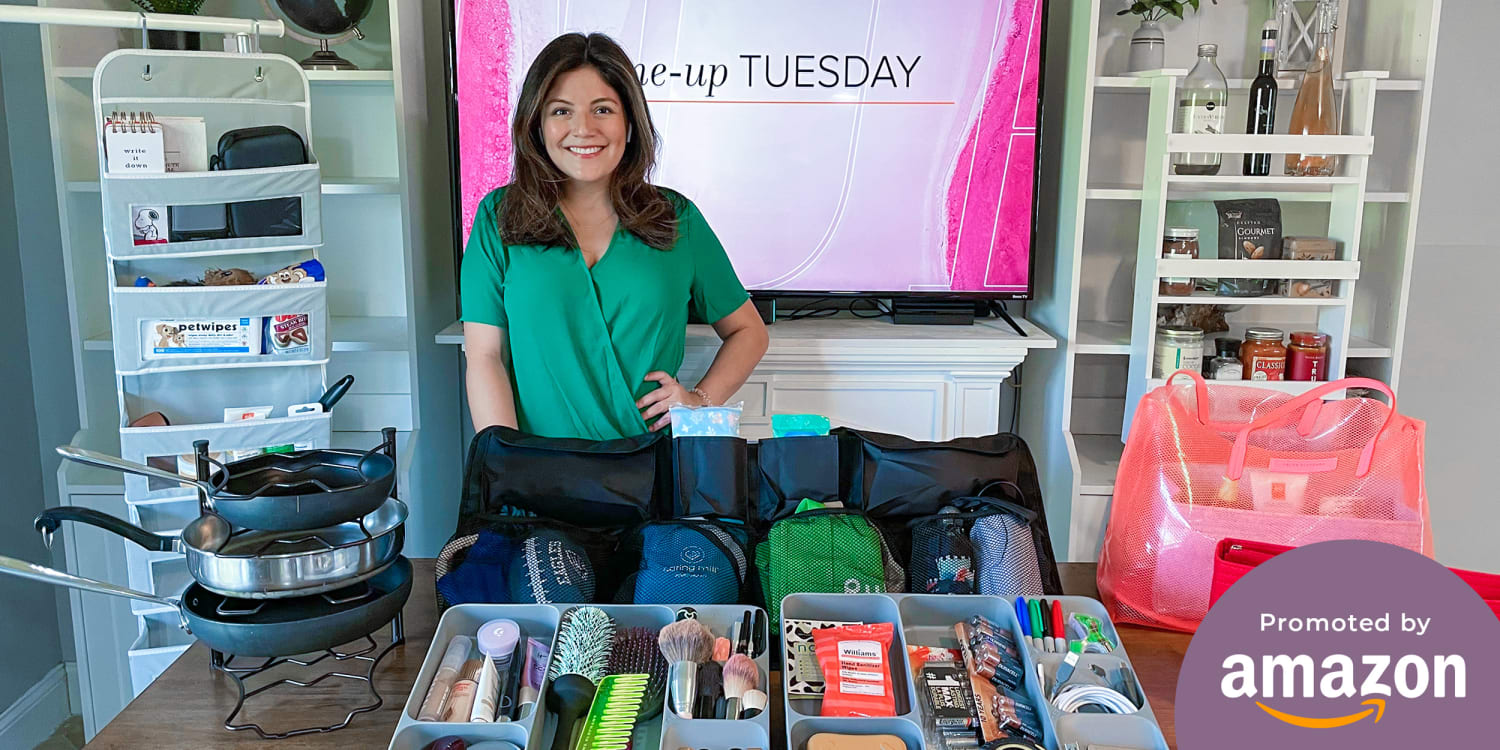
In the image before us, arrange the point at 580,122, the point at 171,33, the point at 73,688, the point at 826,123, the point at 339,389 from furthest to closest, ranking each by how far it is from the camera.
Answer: the point at 73,688 < the point at 826,123 < the point at 171,33 < the point at 580,122 < the point at 339,389

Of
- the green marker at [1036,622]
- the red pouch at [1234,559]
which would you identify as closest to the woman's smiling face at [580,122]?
the green marker at [1036,622]

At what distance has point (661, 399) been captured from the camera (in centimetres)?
201

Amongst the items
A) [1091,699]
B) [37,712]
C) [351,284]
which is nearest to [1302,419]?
[1091,699]

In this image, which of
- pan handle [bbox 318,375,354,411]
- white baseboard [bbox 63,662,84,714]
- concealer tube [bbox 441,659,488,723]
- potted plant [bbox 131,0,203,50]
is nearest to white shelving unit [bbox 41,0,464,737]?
potted plant [bbox 131,0,203,50]

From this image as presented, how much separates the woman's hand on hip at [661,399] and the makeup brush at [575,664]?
81 cm

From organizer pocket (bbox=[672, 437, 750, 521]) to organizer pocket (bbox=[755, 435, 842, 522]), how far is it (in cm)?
3

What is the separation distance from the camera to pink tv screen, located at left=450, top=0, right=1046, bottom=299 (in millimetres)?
2609

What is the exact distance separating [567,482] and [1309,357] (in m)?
1.97

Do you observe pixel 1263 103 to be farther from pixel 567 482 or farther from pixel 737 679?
pixel 737 679

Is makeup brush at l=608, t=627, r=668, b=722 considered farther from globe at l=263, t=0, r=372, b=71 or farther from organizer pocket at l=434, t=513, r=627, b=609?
globe at l=263, t=0, r=372, b=71

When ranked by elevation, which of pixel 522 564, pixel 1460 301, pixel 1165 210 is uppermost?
pixel 1165 210

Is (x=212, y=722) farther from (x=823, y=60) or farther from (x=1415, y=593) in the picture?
(x=823, y=60)

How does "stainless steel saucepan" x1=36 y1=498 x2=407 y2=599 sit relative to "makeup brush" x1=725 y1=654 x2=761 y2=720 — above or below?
above

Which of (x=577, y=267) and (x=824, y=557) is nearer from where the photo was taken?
(x=824, y=557)
